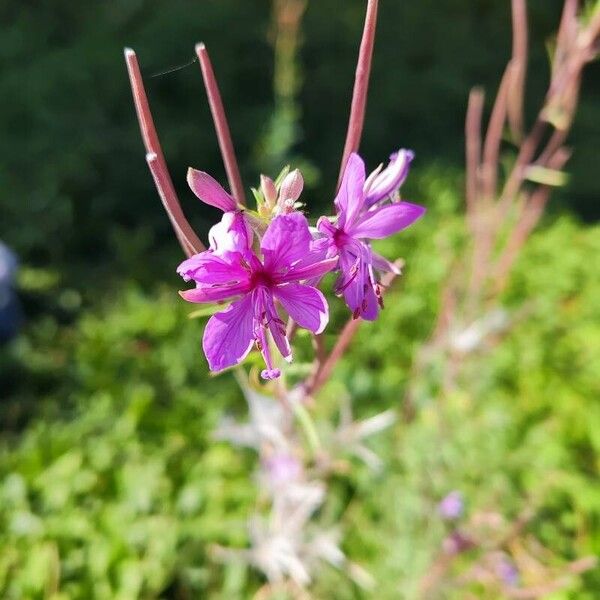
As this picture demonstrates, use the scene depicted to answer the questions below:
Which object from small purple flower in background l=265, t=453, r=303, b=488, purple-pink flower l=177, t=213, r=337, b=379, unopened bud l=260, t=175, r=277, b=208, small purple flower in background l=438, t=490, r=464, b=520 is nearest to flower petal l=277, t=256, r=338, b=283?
purple-pink flower l=177, t=213, r=337, b=379

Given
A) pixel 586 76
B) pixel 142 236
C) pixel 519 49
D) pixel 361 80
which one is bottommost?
pixel 586 76

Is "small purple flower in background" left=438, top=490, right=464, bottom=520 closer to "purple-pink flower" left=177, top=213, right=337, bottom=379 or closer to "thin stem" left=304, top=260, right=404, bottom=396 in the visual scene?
"thin stem" left=304, top=260, right=404, bottom=396

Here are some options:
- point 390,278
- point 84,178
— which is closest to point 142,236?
point 84,178

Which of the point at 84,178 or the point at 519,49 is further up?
the point at 519,49

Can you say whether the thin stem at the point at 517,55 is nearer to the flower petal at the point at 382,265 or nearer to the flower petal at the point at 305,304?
the flower petal at the point at 382,265

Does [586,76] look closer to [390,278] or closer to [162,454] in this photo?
[162,454]

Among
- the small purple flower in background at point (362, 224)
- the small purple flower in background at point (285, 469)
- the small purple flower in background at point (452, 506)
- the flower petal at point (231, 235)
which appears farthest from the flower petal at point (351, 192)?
the small purple flower in background at point (452, 506)

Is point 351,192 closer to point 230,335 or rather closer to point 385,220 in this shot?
point 385,220
